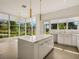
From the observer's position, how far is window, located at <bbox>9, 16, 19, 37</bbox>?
857 centimetres

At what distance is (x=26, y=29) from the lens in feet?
32.3

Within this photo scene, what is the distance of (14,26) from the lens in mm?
8938

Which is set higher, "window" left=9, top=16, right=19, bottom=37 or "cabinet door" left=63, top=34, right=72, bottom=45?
"window" left=9, top=16, right=19, bottom=37

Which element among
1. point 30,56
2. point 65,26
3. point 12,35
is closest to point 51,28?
point 65,26

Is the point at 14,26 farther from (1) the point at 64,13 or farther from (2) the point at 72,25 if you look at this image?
(2) the point at 72,25

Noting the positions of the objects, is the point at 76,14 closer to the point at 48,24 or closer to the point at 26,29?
the point at 48,24

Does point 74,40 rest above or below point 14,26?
below

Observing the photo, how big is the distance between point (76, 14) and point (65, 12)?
2.92ft

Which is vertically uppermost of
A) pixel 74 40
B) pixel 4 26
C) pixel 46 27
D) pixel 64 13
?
pixel 64 13

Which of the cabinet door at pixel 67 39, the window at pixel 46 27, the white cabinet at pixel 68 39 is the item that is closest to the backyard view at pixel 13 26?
the window at pixel 46 27

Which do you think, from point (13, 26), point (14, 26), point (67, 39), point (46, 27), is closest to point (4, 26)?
point (13, 26)

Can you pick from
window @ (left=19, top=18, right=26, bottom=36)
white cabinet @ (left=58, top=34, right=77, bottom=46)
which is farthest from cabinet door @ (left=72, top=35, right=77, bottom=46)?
window @ (left=19, top=18, right=26, bottom=36)

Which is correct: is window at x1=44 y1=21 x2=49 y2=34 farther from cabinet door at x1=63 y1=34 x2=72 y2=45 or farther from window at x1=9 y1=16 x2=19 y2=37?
window at x1=9 y1=16 x2=19 y2=37

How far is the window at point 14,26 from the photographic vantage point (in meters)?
8.57
